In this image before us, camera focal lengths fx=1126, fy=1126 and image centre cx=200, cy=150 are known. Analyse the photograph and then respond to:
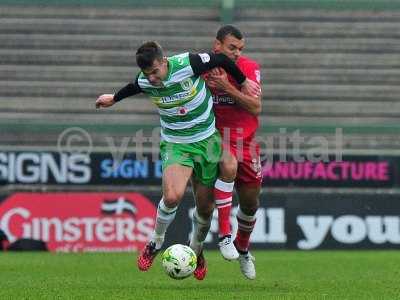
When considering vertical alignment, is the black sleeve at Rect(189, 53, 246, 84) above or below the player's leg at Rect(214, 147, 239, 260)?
above

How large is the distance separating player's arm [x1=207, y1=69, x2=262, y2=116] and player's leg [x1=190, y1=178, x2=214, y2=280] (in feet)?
2.62

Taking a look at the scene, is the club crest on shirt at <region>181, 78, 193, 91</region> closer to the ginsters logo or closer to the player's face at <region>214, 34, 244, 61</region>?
the player's face at <region>214, 34, 244, 61</region>

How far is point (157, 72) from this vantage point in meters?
9.16

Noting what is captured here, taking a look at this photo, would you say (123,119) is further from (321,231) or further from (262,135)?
(321,231)

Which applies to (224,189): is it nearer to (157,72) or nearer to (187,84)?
(187,84)

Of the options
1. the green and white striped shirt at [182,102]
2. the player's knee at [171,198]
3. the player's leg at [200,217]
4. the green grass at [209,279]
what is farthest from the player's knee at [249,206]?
the player's knee at [171,198]

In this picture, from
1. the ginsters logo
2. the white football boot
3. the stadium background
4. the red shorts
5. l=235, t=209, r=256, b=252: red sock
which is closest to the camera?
the white football boot

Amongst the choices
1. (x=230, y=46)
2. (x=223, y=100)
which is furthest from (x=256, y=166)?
(x=230, y=46)

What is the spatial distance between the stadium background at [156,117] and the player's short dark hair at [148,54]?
27.3 ft

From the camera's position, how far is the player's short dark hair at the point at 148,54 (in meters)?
9.02

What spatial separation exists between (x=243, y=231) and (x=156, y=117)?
11.1m

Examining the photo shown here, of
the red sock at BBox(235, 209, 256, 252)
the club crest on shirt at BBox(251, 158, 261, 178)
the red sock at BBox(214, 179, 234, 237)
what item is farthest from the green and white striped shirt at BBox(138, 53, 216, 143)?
the red sock at BBox(235, 209, 256, 252)

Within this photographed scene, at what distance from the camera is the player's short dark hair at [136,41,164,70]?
9.02 metres

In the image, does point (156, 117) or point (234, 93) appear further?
point (156, 117)
